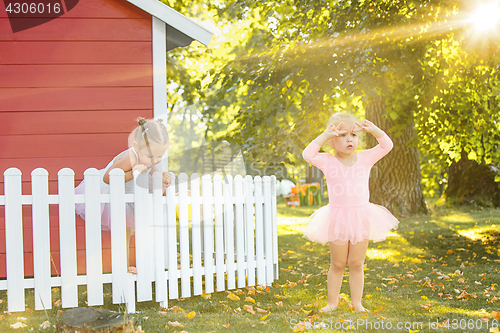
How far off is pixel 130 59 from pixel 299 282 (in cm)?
319

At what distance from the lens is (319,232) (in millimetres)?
3469

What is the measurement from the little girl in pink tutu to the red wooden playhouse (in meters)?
2.12

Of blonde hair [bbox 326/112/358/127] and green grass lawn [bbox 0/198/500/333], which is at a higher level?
blonde hair [bbox 326/112/358/127]

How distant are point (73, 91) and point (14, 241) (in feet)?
6.07

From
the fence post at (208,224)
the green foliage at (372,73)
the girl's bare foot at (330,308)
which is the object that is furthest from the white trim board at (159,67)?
the girl's bare foot at (330,308)

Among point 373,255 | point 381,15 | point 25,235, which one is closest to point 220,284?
point 25,235

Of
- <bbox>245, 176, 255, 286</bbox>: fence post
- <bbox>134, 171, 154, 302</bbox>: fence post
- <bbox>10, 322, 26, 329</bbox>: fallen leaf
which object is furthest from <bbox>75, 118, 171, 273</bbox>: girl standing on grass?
<bbox>10, 322, 26, 329</bbox>: fallen leaf

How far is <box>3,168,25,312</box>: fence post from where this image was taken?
350cm

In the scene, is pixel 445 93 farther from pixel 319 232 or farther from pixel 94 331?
pixel 94 331

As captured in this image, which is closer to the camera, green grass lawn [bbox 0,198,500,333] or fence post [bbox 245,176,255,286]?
green grass lawn [bbox 0,198,500,333]

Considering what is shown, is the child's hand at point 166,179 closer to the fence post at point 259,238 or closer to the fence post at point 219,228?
the fence post at point 219,228

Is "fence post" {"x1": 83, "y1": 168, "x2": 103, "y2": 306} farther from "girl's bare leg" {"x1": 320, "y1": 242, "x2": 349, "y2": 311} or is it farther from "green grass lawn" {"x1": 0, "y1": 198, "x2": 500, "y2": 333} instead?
"girl's bare leg" {"x1": 320, "y1": 242, "x2": 349, "y2": 311}

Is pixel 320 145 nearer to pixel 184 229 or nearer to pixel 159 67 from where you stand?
pixel 184 229

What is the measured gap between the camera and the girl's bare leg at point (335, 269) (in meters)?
3.48
